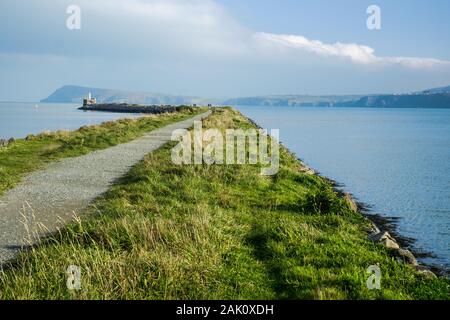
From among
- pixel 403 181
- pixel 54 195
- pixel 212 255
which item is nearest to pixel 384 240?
pixel 212 255

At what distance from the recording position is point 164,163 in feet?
61.0

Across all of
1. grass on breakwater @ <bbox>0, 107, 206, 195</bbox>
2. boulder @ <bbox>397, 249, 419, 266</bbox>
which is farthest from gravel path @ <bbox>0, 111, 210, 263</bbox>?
boulder @ <bbox>397, 249, 419, 266</bbox>

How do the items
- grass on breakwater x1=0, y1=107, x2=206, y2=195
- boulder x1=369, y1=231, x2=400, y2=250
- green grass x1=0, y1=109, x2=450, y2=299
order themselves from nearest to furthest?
1. green grass x1=0, y1=109, x2=450, y2=299
2. boulder x1=369, y1=231, x2=400, y2=250
3. grass on breakwater x1=0, y1=107, x2=206, y2=195

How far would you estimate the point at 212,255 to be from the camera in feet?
27.6

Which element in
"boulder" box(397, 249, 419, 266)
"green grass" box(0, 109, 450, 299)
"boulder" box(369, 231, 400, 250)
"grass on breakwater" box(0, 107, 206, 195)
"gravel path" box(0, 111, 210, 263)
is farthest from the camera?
"grass on breakwater" box(0, 107, 206, 195)

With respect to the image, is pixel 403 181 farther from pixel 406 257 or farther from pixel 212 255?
pixel 212 255

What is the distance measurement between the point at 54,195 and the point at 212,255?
6.90m

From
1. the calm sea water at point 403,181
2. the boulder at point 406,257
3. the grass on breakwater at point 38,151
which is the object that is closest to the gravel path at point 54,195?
the grass on breakwater at point 38,151

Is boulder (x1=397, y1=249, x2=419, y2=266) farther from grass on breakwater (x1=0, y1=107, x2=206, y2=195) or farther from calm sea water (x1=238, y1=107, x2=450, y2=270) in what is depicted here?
grass on breakwater (x1=0, y1=107, x2=206, y2=195)

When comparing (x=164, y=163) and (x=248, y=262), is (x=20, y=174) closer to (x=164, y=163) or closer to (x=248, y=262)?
(x=164, y=163)

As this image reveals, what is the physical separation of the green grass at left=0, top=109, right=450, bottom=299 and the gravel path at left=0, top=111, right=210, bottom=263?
62cm

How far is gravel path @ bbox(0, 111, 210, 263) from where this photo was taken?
9789 millimetres
